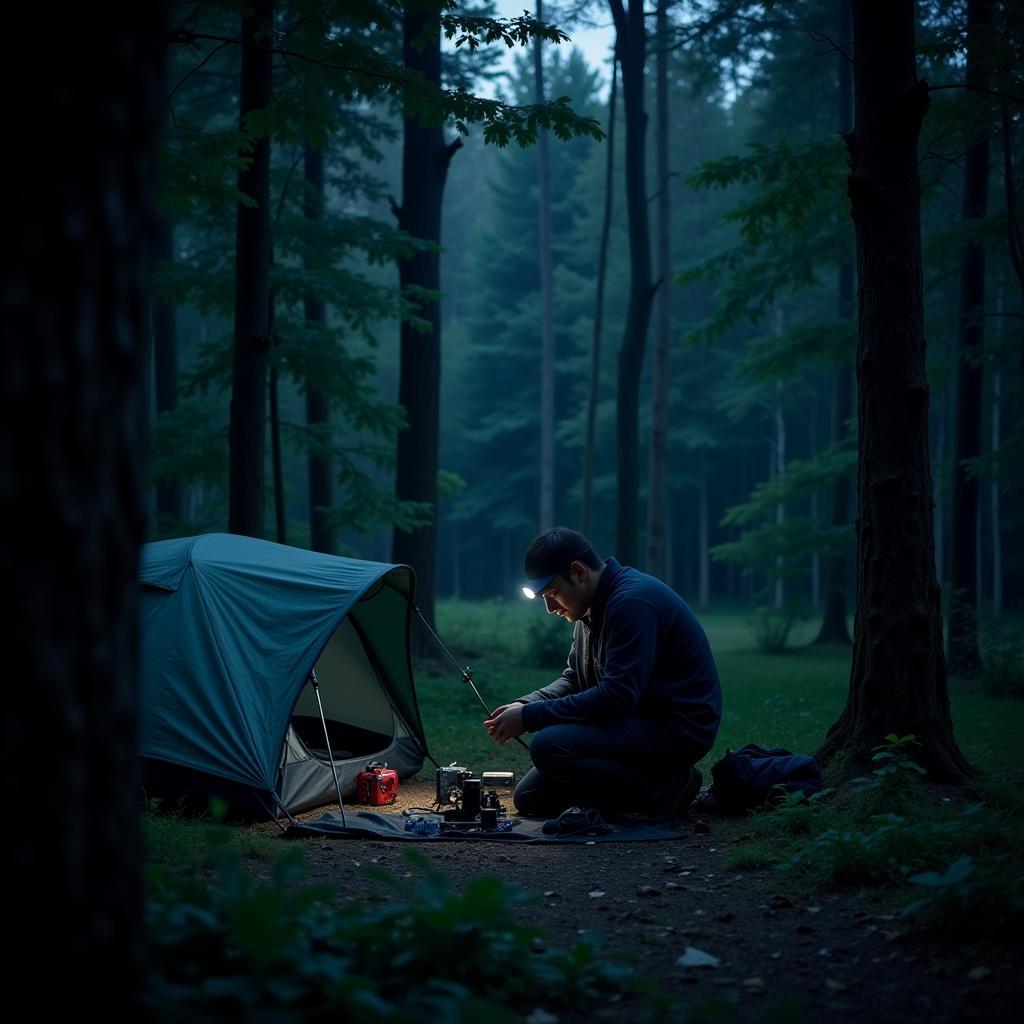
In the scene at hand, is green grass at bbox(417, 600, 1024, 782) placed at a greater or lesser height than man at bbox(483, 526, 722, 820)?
lesser

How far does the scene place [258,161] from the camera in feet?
27.9

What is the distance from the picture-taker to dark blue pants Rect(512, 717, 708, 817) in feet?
18.0

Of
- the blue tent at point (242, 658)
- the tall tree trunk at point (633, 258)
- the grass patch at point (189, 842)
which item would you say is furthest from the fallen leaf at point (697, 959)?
the tall tree trunk at point (633, 258)

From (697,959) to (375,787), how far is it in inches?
135

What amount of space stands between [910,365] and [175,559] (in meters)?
4.38

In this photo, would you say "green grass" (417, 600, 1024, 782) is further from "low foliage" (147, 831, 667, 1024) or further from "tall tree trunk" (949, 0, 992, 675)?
"low foliage" (147, 831, 667, 1024)

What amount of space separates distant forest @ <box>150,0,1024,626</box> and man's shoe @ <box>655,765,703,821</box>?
13.3 ft

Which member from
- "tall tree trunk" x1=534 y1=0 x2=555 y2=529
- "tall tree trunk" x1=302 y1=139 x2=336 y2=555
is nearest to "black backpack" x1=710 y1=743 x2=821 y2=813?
"tall tree trunk" x1=302 y1=139 x2=336 y2=555

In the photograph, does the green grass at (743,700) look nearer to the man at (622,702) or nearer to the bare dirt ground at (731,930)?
the man at (622,702)

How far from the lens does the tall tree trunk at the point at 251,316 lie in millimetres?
8359

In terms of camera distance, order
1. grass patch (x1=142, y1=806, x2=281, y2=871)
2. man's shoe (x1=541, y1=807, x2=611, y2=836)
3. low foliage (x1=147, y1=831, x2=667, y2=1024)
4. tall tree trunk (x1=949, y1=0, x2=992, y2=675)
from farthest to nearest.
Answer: tall tree trunk (x1=949, y1=0, x2=992, y2=675), man's shoe (x1=541, y1=807, x2=611, y2=836), grass patch (x1=142, y1=806, x2=281, y2=871), low foliage (x1=147, y1=831, x2=667, y2=1024)

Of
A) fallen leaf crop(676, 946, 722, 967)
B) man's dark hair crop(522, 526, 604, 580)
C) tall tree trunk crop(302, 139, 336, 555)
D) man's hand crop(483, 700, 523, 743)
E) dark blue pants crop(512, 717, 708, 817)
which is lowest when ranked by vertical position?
fallen leaf crop(676, 946, 722, 967)

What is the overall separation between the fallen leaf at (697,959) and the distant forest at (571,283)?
473 centimetres

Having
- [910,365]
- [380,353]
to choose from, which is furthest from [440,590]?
[910,365]
